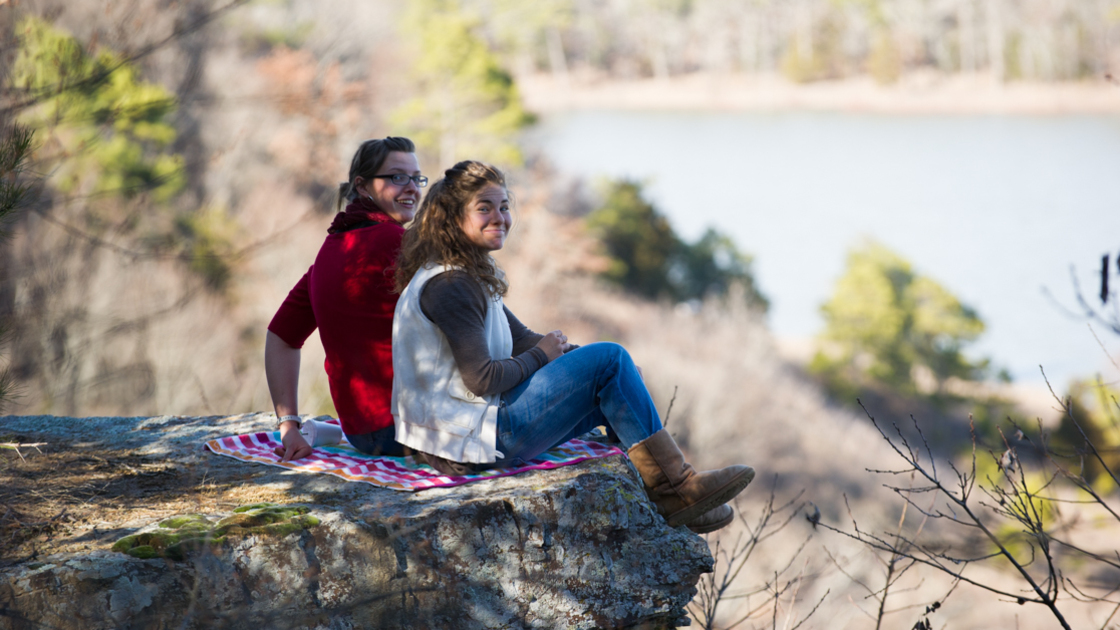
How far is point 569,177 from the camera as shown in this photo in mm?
26906

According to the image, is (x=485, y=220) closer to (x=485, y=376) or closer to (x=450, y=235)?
(x=450, y=235)

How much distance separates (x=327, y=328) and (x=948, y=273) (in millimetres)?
28776

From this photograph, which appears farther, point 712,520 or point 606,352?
point 712,520

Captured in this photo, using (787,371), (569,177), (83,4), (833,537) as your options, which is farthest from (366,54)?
(833,537)

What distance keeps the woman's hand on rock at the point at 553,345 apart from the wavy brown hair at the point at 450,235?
0.24m

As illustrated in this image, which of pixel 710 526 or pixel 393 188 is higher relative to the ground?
pixel 393 188

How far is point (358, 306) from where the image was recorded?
3.04m

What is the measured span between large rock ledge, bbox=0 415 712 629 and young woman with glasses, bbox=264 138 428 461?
0.87 ft

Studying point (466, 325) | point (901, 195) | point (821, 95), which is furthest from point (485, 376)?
point (821, 95)

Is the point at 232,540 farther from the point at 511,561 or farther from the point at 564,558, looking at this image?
the point at 564,558

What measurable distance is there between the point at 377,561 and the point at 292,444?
79cm

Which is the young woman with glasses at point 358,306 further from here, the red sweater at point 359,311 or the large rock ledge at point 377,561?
the large rock ledge at point 377,561

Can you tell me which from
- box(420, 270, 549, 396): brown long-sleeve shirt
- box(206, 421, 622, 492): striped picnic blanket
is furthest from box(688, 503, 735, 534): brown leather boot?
box(420, 270, 549, 396): brown long-sleeve shirt

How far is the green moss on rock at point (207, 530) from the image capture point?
2.42 m
